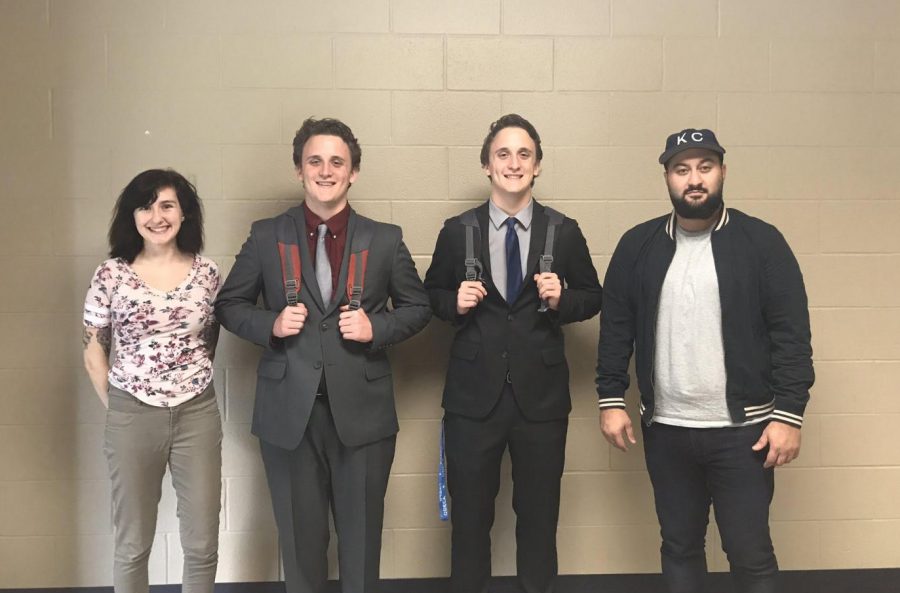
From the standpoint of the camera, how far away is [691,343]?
211cm

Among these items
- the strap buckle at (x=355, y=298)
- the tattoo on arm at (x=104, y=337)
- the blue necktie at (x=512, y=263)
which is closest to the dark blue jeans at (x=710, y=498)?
the blue necktie at (x=512, y=263)

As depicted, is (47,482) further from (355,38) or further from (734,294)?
(734,294)

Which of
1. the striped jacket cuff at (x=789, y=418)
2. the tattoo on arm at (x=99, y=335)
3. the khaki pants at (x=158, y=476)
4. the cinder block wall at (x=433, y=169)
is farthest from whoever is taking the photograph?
the cinder block wall at (x=433, y=169)

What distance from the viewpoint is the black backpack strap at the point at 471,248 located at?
2.39m

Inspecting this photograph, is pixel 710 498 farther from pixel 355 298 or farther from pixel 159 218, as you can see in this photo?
pixel 159 218

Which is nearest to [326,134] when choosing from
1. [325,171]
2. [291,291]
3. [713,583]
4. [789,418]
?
[325,171]

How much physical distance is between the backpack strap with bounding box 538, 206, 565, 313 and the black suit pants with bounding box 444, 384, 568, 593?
0.31 m

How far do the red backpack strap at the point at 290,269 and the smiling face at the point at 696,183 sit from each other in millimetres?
1205

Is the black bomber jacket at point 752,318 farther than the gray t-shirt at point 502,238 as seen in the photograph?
A: No

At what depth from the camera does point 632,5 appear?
289 cm

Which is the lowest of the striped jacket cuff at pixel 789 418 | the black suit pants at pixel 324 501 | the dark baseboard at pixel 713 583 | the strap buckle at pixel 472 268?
the dark baseboard at pixel 713 583

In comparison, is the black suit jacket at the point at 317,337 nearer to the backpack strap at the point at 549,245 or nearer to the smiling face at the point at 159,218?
the smiling face at the point at 159,218

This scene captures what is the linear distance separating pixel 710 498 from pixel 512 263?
0.99m

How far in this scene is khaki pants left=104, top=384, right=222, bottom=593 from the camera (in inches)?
87.4
